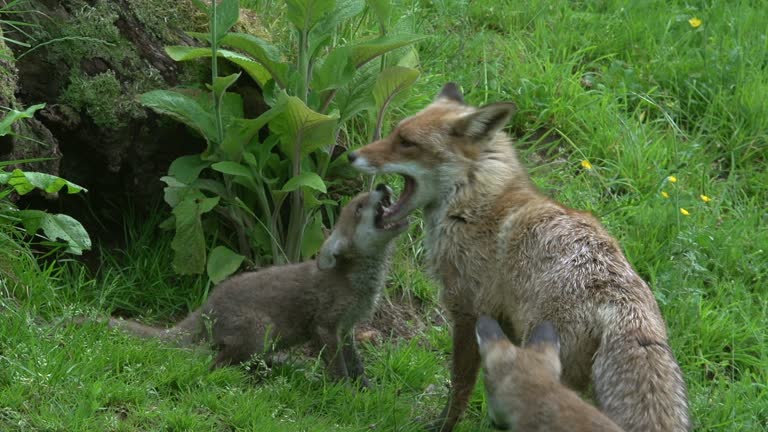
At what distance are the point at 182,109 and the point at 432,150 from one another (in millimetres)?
1675

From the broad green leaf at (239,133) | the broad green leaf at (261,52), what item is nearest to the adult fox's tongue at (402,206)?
the broad green leaf at (239,133)

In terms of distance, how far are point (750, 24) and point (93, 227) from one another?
5.93 m

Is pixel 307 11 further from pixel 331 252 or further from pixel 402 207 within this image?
pixel 331 252

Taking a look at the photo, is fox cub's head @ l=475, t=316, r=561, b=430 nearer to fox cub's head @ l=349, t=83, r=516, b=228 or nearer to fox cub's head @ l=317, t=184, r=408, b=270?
fox cub's head @ l=349, t=83, r=516, b=228

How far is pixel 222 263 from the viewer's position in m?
7.02

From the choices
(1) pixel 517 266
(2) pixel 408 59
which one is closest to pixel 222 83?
(2) pixel 408 59

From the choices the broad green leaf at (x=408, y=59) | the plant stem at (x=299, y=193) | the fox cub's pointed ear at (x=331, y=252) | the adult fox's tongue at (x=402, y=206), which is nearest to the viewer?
the adult fox's tongue at (x=402, y=206)

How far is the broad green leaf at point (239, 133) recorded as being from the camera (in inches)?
261

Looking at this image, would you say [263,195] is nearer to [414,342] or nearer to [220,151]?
[220,151]

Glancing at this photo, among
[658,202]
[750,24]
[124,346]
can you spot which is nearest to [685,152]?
[658,202]

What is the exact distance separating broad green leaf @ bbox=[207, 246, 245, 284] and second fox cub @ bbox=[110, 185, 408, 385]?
35 centimetres

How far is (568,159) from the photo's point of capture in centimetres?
854

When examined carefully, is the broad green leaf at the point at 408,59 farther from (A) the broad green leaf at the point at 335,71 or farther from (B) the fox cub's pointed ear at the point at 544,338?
(B) the fox cub's pointed ear at the point at 544,338

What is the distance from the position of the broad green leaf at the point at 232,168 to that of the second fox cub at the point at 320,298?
62 cm
